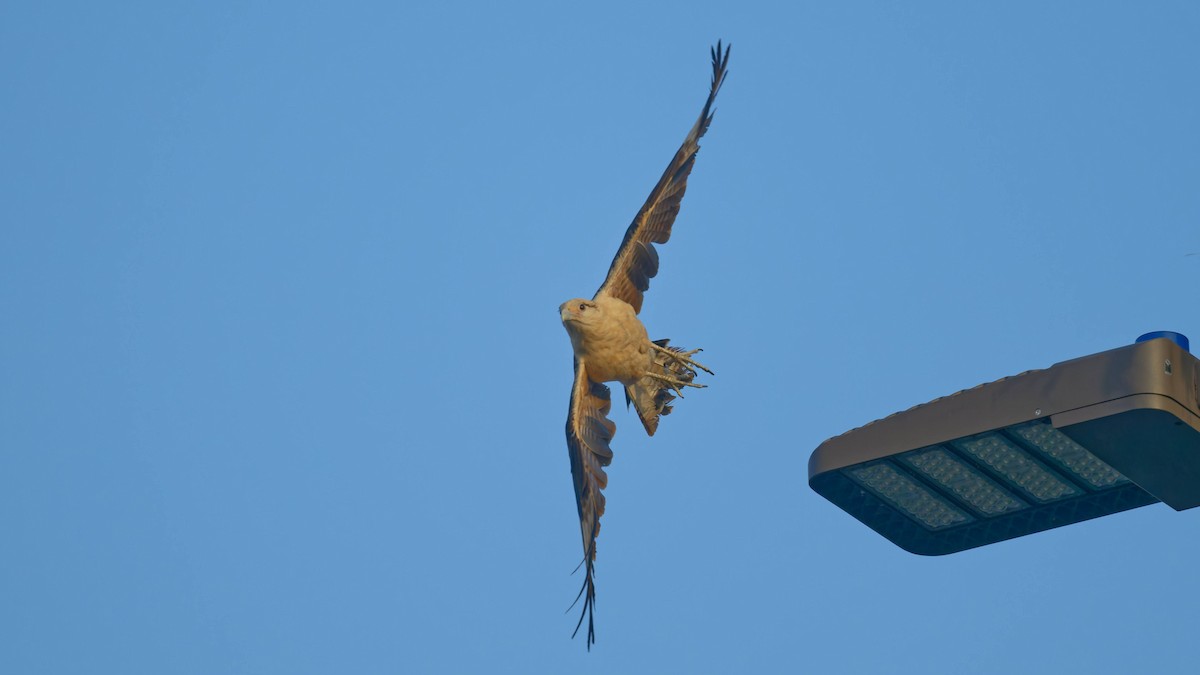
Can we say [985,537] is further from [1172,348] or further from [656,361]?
[656,361]

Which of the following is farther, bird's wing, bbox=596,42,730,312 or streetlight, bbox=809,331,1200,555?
bird's wing, bbox=596,42,730,312

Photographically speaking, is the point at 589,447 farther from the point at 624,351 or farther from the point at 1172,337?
the point at 1172,337

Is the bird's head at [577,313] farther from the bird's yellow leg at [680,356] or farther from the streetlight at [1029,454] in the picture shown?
the streetlight at [1029,454]

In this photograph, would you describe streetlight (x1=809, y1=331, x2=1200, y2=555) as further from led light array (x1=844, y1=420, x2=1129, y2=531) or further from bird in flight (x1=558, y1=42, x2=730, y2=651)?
bird in flight (x1=558, y1=42, x2=730, y2=651)

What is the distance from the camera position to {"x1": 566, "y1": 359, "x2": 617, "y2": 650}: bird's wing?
47.9 ft

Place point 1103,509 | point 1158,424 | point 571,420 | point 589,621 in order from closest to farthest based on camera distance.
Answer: point 1158,424
point 1103,509
point 589,621
point 571,420

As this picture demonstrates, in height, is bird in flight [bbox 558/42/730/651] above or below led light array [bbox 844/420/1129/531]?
above

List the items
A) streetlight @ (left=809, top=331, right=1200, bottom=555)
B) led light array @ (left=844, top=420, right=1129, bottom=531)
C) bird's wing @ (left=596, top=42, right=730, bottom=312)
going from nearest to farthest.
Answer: streetlight @ (left=809, top=331, right=1200, bottom=555), led light array @ (left=844, top=420, right=1129, bottom=531), bird's wing @ (left=596, top=42, right=730, bottom=312)

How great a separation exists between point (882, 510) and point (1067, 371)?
1674 millimetres

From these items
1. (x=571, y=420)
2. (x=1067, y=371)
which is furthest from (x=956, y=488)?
(x=571, y=420)

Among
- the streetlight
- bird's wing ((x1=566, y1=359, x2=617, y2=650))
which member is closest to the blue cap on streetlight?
the streetlight

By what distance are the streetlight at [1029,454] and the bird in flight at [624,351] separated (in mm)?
5855

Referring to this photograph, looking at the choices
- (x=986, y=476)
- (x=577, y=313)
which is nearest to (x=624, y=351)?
(x=577, y=313)

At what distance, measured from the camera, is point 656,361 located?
16.1 meters
